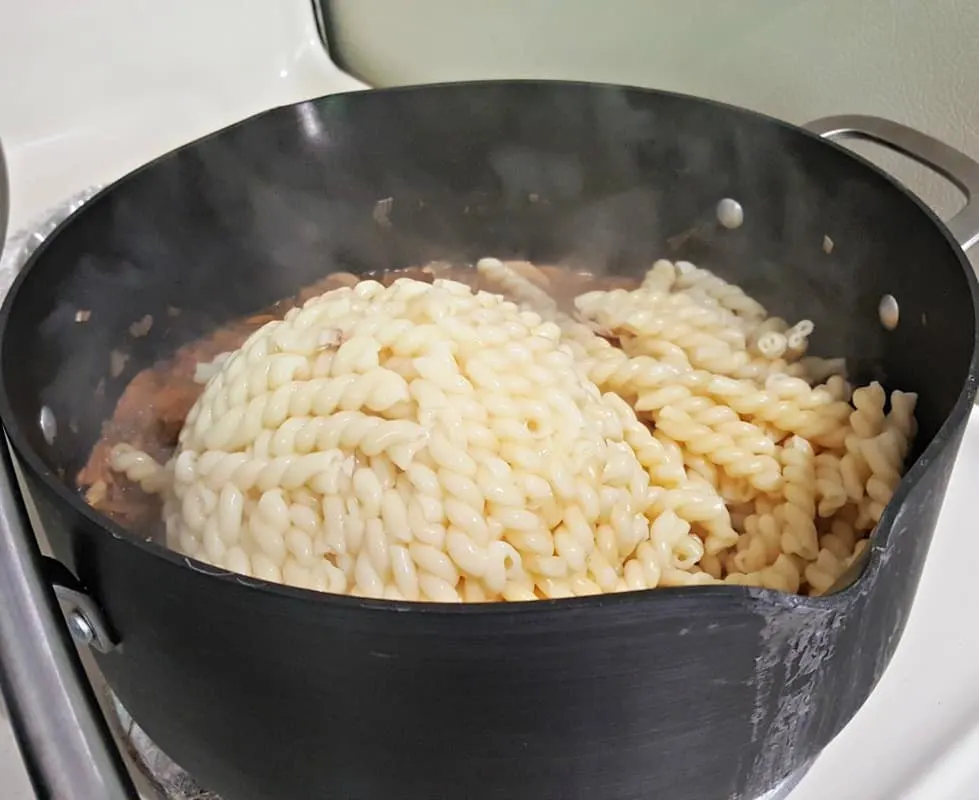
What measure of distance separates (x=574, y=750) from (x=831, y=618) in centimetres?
11

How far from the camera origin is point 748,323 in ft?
2.60

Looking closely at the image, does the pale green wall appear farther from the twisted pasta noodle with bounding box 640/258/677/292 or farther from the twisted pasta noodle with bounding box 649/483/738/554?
the twisted pasta noodle with bounding box 649/483/738/554

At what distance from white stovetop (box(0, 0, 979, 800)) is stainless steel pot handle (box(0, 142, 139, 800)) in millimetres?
178

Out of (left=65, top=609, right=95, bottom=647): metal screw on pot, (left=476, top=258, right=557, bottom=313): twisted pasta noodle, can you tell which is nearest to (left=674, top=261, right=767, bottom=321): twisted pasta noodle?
(left=476, top=258, right=557, bottom=313): twisted pasta noodle

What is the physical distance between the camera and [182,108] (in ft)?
3.33

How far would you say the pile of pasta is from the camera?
21.3 inches

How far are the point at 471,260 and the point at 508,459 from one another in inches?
14.8

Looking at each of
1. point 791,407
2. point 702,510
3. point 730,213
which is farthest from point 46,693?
point 730,213

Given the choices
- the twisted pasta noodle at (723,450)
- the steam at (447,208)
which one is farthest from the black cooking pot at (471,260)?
the twisted pasta noodle at (723,450)

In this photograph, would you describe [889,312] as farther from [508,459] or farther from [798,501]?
[508,459]

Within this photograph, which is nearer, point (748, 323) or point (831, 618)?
point (831, 618)

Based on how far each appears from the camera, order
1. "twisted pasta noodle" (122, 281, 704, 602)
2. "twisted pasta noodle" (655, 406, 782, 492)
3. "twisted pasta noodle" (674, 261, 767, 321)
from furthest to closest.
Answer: "twisted pasta noodle" (674, 261, 767, 321)
"twisted pasta noodle" (655, 406, 782, 492)
"twisted pasta noodle" (122, 281, 704, 602)

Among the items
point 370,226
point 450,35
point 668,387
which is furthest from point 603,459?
point 450,35

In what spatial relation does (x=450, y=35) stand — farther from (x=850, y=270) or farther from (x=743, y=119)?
(x=850, y=270)
